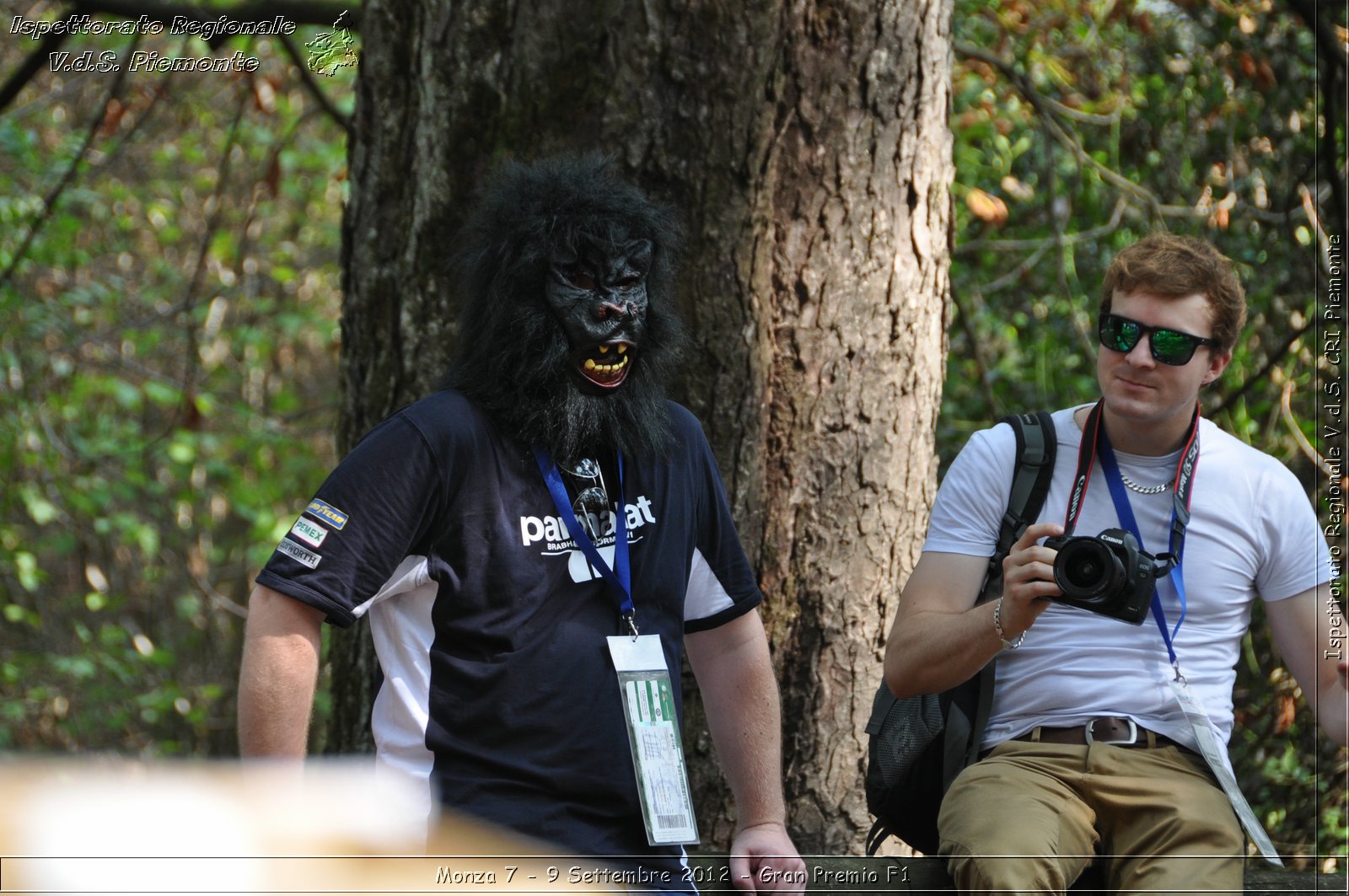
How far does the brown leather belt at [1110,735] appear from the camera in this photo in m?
3.14

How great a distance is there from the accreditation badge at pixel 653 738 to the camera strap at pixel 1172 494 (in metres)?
1.10

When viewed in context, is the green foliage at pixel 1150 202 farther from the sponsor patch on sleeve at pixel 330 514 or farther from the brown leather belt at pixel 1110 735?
the sponsor patch on sleeve at pixel 330 514

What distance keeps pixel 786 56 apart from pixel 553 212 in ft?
4.05

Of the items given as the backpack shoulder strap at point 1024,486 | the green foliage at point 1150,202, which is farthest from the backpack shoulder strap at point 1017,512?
the green foliage at point 1150,202

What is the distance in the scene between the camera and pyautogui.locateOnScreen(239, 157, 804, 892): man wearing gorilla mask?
2.59 metres

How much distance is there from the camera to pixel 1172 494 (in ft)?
10.8

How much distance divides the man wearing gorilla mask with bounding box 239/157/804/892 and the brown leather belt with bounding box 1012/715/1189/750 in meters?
0.71

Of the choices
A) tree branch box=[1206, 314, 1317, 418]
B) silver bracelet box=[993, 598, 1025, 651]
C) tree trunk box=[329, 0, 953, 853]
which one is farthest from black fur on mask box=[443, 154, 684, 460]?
tree branch box=[1206, 314, 1317, 418]

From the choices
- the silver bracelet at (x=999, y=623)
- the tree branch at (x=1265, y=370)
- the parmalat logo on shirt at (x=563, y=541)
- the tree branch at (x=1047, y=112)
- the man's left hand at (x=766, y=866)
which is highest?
the tree branch at (x=1047, y=112)

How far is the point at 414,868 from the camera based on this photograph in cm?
240

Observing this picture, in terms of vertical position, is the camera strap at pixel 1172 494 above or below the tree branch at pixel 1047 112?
below

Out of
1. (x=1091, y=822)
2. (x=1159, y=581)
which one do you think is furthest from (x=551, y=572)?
(x=1159, y=581)

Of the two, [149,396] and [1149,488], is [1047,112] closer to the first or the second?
[1149,488]

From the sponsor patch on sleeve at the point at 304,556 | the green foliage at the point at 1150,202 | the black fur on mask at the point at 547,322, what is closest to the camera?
the sponsor patch on sleeve at the point at 304,556
